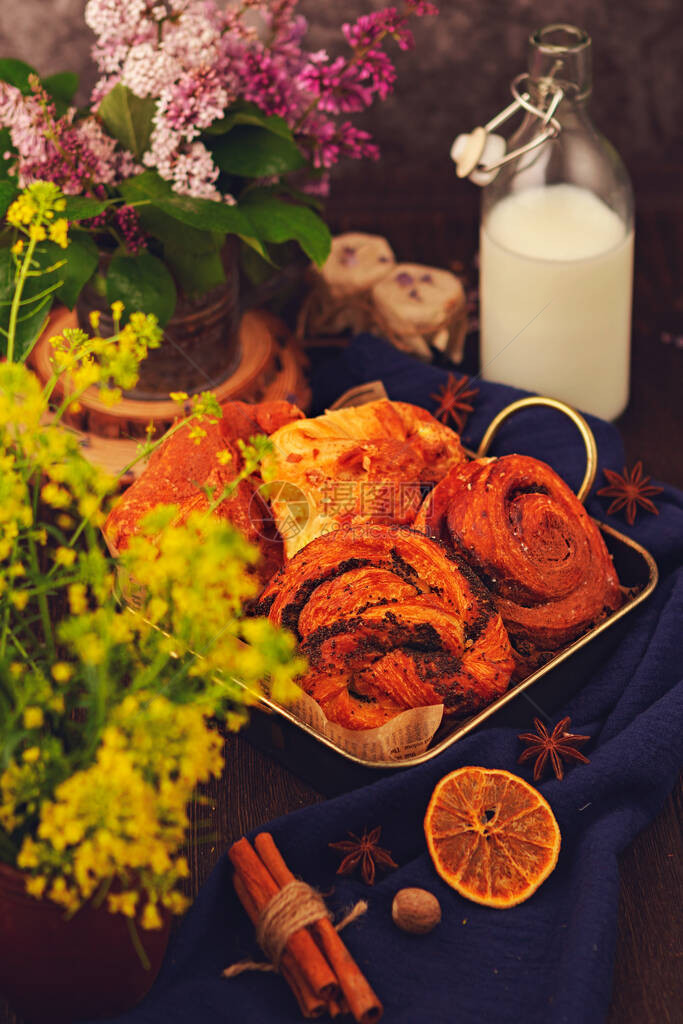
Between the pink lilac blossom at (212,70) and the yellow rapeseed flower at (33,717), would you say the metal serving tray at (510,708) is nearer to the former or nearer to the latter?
the yellow rapeseed flower at (33,717)

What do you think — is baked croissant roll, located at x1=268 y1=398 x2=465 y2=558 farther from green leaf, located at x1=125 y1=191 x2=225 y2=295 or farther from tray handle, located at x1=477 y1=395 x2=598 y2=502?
green leaf, located at x1=125 y1=191 x2=225 y2=295

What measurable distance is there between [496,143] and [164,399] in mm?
642

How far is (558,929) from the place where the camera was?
114cm

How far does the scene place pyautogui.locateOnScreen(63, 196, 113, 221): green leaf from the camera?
1.45m

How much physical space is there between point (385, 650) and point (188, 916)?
34 centimetres

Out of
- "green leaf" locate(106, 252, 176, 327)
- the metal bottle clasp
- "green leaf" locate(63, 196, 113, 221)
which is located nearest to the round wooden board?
"green leaf" locate(106, 252, 176, 327)

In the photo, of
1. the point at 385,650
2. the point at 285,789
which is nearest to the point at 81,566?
the point at 385,650

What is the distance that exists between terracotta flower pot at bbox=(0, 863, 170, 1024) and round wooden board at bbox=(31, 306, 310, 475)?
2.62 ft

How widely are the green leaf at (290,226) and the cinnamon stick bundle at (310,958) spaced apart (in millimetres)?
863

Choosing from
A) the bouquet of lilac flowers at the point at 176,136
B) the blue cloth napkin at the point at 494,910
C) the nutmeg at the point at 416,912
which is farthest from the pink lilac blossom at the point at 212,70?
the nutmeg at the point at 416,912

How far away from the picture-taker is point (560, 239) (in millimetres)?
1748

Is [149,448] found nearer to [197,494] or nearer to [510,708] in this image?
[197,494]

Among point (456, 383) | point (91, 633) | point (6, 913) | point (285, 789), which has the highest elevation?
point (91, 633)

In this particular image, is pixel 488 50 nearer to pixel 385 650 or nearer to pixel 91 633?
pixel 385 650
